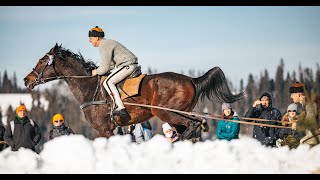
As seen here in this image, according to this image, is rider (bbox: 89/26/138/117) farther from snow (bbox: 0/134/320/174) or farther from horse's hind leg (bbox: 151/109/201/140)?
snow (bbox: 0/134/320/174)

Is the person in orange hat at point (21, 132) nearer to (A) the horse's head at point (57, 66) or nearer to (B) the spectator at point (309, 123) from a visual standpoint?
(A) the horse's head at point (57, 66)

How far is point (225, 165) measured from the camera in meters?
9.84

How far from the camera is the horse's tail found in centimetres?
1301

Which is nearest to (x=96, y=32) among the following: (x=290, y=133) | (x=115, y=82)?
(x=115, y=82)

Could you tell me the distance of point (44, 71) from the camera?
1367cm

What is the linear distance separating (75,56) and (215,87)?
3104 millimetres

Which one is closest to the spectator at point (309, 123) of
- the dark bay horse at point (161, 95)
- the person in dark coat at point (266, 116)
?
the person in dark coat at point (266, 116)

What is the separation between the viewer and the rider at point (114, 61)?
12.7 meters

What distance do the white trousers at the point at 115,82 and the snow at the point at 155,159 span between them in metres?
1.75

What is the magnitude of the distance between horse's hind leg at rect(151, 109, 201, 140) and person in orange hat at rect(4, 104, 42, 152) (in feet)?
8.40

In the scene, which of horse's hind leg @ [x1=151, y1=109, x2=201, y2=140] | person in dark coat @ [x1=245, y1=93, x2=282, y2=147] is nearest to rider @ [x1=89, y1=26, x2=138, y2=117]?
horse's hind leg @ [x1=151, y1=109, x2=201, y2=140]

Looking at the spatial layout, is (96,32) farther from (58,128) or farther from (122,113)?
(58,128)
